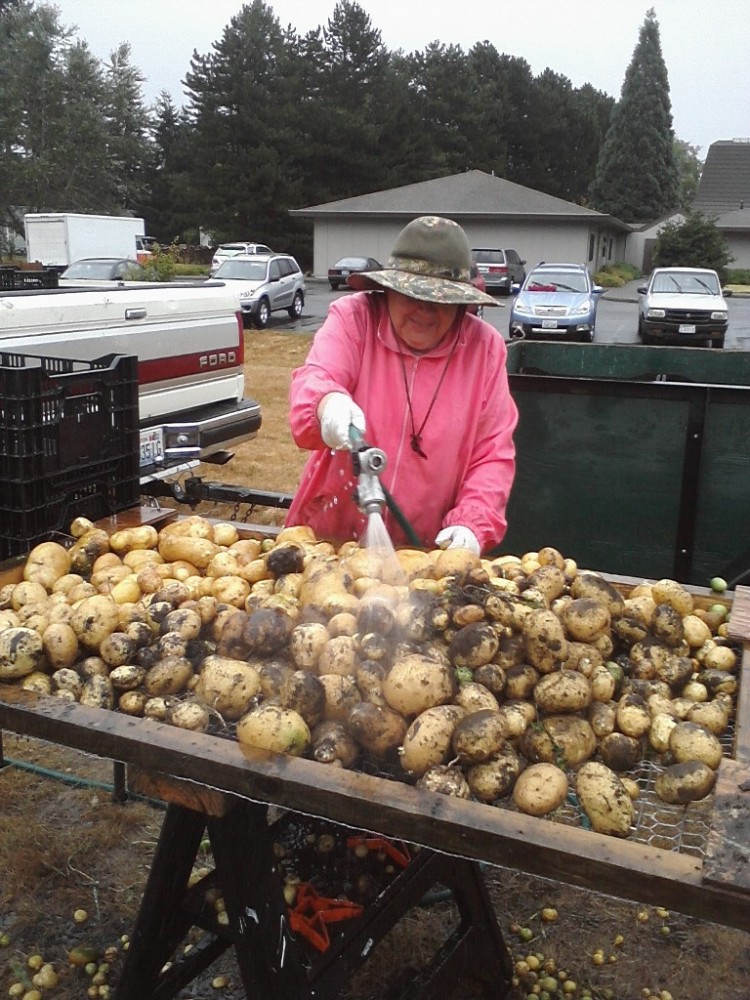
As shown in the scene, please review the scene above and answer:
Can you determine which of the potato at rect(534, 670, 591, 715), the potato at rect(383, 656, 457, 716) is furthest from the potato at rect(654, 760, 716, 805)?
the potato at rect(383, 656, 457, 716)

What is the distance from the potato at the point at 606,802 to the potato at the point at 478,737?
0.19 metres

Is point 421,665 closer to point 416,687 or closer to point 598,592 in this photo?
point 416,687

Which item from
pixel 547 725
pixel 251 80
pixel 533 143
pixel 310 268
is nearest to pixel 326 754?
pixel 547 725

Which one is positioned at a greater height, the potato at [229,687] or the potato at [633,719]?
the potato at [229,687]

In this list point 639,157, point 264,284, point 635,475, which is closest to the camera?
point 635,475

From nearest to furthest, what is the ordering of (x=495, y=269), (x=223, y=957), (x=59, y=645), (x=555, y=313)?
(x=59, y=645) → (x=223, y=957) → (x=555, y=313) → (x=495, y=269)

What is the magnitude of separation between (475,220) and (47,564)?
160 feet

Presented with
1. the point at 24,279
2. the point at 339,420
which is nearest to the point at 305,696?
the point at 339,420

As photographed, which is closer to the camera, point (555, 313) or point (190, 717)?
point (190, 717)

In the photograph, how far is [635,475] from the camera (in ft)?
18.5

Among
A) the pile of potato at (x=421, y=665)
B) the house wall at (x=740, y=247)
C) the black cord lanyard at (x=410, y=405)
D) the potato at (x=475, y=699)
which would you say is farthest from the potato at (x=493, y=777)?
the house wall at (x=740, y=247)

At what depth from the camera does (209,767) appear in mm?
1857

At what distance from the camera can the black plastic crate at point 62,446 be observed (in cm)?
291

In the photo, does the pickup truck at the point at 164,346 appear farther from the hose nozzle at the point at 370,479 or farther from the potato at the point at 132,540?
the hose nozzle at the point at 370,479
